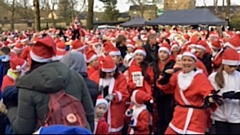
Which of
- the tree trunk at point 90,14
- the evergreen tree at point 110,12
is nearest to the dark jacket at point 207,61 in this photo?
the tree trunk at point 90,14

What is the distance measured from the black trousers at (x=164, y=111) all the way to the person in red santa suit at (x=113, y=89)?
1.14 metres

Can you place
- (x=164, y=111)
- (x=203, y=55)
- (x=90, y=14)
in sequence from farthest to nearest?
1. (x=90, y=14)
2. (x=203, y=55)
3. (x=164, y=111)

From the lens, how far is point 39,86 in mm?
4031

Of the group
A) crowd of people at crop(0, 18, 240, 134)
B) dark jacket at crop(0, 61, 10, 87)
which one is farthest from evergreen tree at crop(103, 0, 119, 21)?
dark jacket at crop(0, 61, 10, 87)

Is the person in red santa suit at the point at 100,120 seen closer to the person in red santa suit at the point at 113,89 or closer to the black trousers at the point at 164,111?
the person in red santa suit at the point at 113,89

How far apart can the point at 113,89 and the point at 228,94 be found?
1.78 m

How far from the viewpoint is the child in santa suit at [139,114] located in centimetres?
754

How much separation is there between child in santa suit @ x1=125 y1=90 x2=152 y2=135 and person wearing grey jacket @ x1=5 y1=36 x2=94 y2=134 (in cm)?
334

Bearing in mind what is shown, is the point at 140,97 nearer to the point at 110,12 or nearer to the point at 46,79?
the point at 46,79

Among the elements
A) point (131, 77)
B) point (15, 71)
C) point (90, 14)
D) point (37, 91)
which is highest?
point (90, 14)

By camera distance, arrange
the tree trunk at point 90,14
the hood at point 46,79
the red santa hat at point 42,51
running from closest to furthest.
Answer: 1. the hood at point 46,79
2. the red santa hat at point 42,51
3. the tree trunk at point 90,14

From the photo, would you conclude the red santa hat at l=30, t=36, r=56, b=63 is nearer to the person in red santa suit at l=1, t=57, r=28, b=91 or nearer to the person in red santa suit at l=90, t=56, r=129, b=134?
the person in red santa suit at l=1, t=57, r=28, b=91

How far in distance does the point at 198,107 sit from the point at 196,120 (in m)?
0.19

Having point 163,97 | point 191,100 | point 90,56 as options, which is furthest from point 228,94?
point 90,56
